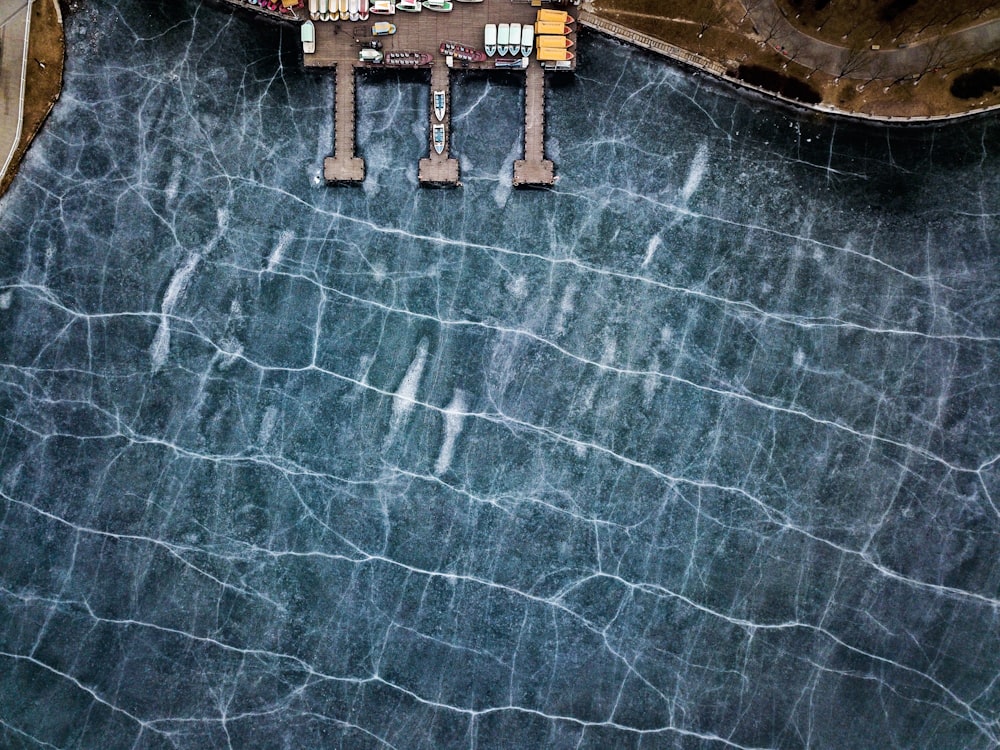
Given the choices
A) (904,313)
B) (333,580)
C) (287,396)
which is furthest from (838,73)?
(333,580)

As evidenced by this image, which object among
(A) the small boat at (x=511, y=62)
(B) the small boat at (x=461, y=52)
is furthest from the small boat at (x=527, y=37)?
(B) the small boat at (x=461, y=52)

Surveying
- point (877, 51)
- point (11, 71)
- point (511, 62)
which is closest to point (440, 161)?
point (511, 62)

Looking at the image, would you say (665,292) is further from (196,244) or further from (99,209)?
(99,209)

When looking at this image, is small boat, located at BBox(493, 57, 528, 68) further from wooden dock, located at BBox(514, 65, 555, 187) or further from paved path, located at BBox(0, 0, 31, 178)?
paved path, located at BBox(0, 0, 31, 178)

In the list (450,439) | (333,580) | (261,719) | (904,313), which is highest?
(904,313)

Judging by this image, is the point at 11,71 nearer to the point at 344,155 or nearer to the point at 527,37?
the point at 344,155

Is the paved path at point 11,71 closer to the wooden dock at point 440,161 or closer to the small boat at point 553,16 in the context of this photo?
the wooden dock at point 440,161

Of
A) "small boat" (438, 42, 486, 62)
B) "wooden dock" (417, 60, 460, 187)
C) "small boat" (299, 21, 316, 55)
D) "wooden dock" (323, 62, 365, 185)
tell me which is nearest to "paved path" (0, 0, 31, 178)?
"small boat" (299, 21, 316, 55)
